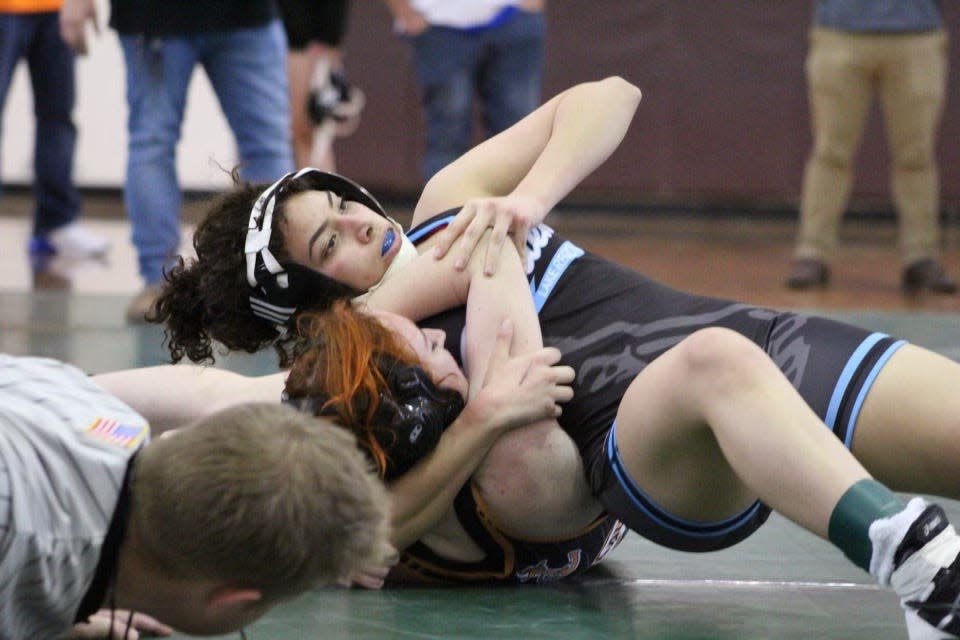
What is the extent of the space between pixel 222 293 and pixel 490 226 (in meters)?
0.46

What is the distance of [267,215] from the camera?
2.45 m

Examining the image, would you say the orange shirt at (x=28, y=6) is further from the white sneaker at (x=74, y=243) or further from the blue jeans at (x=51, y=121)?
the white sneaker at (x=74, y=243)

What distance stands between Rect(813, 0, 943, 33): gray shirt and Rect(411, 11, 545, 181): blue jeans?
1144 mm

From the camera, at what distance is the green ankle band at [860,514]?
69.8 inches

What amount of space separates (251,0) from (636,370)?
2.66m

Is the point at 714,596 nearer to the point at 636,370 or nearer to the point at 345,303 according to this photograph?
the point at 636,370

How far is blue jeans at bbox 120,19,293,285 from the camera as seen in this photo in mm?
4605

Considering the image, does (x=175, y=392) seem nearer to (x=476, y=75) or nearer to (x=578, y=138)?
(x=578, y=138)

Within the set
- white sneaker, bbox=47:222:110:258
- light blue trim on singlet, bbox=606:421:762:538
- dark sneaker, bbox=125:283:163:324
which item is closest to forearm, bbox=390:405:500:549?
light blue trim on singlet, bbox=606:421:762:538

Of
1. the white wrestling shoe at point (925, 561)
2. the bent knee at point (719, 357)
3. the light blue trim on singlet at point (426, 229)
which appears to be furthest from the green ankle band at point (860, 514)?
the light blue trim on singlet at point (426, 229)

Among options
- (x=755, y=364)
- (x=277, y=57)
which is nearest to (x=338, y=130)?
(x=277, y=57)

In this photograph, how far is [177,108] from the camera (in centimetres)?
470

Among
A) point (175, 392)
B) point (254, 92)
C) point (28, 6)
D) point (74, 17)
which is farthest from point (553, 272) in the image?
point (28, 6)

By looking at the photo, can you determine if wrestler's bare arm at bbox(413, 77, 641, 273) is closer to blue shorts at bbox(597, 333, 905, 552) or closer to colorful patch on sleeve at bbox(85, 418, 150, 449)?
blue shorts at bbox(597, 333, 905, 552)
